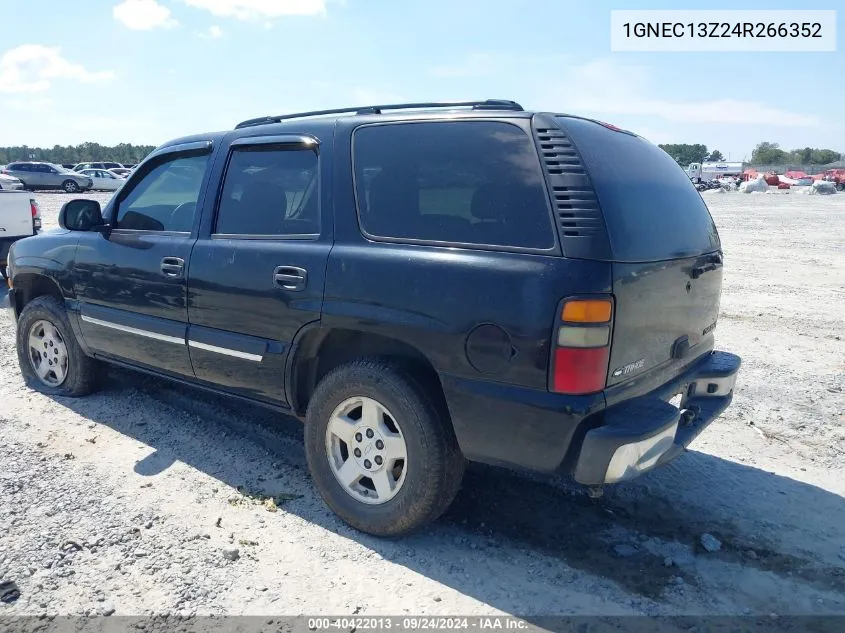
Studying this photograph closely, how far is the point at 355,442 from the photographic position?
3.21m

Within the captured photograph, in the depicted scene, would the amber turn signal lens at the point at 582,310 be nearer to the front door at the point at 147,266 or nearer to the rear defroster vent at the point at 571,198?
the rear defroster vent at the point at 571,198

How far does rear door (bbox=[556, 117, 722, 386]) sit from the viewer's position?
105 inches

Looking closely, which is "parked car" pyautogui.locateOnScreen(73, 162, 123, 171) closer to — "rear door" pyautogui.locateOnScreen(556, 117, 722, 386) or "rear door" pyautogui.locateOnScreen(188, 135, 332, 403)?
"rear door" pyautogui.locateOnScreen(188, 135, 332, 403)

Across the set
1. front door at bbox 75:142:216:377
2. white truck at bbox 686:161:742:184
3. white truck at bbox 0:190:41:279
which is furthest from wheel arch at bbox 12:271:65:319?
white truck at bbox 686:161:742:184

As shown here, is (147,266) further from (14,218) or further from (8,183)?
(8,183)

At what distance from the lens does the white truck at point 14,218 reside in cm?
921

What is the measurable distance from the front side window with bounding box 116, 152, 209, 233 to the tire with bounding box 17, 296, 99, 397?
99 cm

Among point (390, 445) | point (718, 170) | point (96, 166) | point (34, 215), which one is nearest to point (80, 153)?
point (96, 166)

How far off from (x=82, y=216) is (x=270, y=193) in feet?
5.24

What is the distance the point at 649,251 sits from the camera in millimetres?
2811

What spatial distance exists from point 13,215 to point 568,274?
30.7 ft

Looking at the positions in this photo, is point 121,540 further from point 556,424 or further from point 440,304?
point 556,424

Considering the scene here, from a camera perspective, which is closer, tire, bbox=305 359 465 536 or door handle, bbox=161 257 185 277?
tire, bbox=305 359 465 536

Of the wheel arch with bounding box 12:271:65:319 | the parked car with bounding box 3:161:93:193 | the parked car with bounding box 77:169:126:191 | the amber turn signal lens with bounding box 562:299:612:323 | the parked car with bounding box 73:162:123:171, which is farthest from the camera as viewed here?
the parked car with bounding box 73:162:123:171
